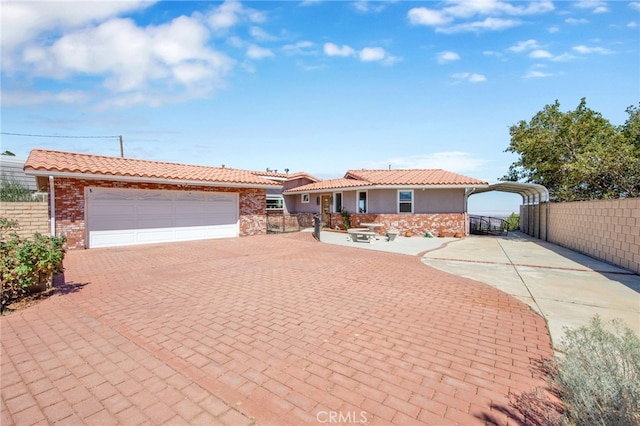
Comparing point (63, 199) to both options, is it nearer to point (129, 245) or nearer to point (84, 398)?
point (129, 245)

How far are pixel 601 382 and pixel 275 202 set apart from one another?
81.5 feet

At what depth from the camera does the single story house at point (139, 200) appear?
11.7m

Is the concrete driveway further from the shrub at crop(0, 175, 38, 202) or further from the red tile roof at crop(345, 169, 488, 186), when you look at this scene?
the shrub at crop(0, 175, 38, 202)

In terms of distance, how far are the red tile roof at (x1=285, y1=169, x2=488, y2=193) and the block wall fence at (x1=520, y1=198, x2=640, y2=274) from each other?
13.9 feet

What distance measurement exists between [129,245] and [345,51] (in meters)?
12.0

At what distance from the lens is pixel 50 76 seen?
48.6 ft

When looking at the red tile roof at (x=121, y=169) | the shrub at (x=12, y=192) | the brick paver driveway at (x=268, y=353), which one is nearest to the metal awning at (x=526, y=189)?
the brick paver driveway at (x=268, y=353)

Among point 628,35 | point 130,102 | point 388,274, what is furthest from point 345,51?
point 130,102

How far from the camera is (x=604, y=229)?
10188 mm

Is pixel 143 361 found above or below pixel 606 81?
below

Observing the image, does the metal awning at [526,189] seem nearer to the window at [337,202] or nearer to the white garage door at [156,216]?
the window at [337,202]

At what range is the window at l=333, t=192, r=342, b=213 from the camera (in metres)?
21.3

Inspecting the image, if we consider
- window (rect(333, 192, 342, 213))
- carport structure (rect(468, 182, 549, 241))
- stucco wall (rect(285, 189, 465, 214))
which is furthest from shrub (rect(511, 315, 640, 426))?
window (rect(333, 192, 342, 213))

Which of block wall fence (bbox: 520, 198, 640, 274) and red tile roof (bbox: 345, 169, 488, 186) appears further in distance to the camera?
red tile roof (bbox: 345, 169, 488, 186)
